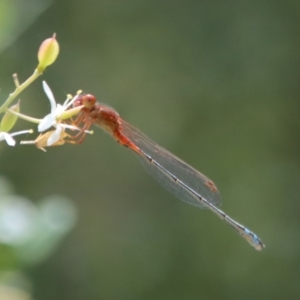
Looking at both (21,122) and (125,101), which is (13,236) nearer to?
(21,122)

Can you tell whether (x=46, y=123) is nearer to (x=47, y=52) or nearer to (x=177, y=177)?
(x=47, y=52)

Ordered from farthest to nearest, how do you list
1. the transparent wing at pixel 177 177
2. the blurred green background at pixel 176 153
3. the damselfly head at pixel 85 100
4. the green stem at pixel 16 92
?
1. the blurred green background at pixel 176 153
2. the transparent wing at pixel 177 177
3. the damselfly head at pixel 85 100
4. the green stem at pixel 16 92

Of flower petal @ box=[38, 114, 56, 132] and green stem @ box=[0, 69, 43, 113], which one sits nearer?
green stem @ box=[0, 69, 43, 113]

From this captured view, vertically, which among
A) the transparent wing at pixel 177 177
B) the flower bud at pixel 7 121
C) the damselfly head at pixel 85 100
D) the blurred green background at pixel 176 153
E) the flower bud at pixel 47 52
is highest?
the blurred green background at pixel 176 153

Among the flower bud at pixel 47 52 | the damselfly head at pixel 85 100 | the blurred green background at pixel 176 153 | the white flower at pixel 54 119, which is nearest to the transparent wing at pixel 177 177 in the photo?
the damselfly head at pixel 85 100

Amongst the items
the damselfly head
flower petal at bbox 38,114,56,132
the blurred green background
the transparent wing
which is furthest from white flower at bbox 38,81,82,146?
the blurred green background

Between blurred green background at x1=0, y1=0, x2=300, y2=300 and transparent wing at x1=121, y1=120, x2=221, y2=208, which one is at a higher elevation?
blurred green background at x1=0, y1=0, x2=300, y2=300

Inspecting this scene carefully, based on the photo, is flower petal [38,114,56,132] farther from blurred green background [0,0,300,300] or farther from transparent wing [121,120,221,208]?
blurred green background [0,0,300,300]

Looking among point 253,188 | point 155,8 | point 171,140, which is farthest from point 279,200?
point 155,8

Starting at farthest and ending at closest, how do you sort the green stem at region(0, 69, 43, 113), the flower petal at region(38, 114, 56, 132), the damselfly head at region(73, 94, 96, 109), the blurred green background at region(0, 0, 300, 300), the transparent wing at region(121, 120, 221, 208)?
the blurred green background at region(0, 0, 300, 300)
the transparent wing at region(121, 120, 221, 208)
the damselfly head at region(73, 94, 96, 109)
the flower petal at region(38, 114, 56, 132)
the green stem at region(0, 69, 43, 113)

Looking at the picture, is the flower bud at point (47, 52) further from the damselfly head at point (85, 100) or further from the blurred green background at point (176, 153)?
the blurred green background at point (176, 153)

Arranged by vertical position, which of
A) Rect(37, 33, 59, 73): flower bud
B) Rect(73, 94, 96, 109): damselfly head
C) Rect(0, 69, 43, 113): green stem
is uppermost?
Rect(73, 94, 96, 109): damselfly head
